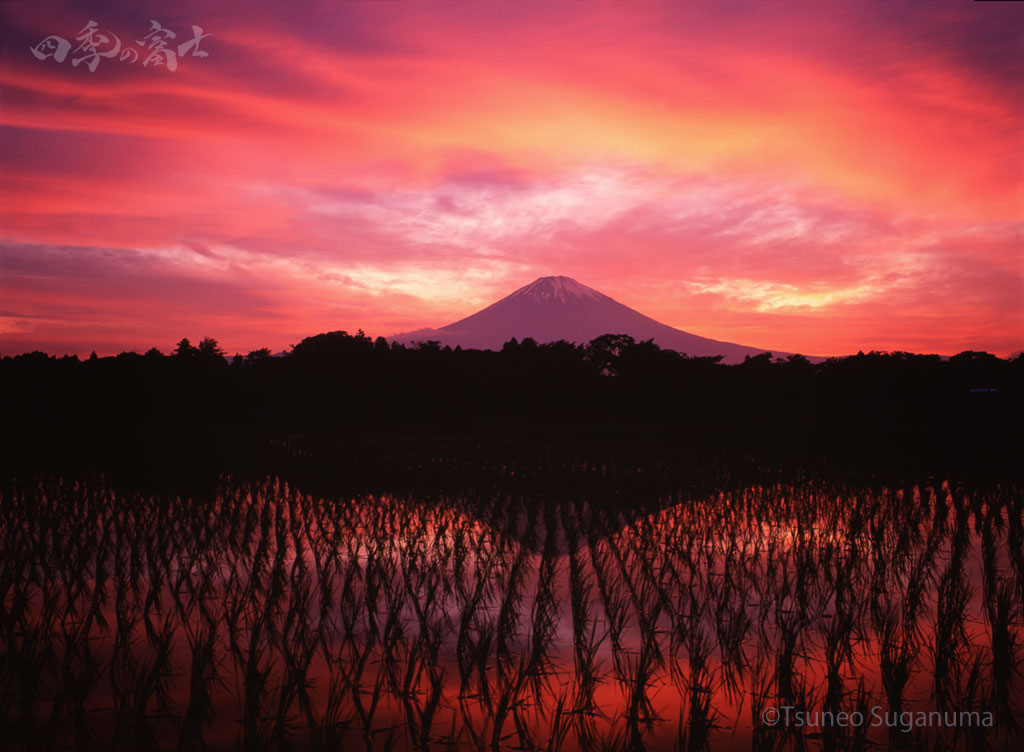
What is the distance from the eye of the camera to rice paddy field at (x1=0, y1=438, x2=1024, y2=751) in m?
3.20

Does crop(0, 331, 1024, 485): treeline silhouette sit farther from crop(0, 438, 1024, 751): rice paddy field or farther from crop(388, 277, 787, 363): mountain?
crop(388, 277, 787, 363): mountain

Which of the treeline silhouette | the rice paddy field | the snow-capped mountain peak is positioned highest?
the snow-capped mountain peak

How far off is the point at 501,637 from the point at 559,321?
364ft

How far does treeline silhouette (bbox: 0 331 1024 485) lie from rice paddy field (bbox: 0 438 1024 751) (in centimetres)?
1804

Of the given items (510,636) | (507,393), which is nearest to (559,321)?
(507,393)

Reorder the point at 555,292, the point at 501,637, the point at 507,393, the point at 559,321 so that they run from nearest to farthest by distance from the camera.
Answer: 1. the point at 501,637
2. the point at 507,393
3. the point at 559,321
4. the point at 555,292

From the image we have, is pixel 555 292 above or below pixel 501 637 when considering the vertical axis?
above

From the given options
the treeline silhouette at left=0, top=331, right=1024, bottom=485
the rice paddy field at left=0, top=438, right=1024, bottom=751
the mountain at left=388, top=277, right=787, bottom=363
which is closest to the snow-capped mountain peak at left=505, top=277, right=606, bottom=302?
the mountain at left=388, top=277, right=787, bottom=363

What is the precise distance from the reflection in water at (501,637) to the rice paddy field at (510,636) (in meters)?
0.02

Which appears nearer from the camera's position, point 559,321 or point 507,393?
point 507,393

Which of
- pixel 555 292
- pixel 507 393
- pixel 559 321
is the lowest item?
pixel 507 393

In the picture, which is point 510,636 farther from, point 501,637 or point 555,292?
point 555,292

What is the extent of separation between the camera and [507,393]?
115ft

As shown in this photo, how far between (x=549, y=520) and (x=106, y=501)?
20.0 ft
